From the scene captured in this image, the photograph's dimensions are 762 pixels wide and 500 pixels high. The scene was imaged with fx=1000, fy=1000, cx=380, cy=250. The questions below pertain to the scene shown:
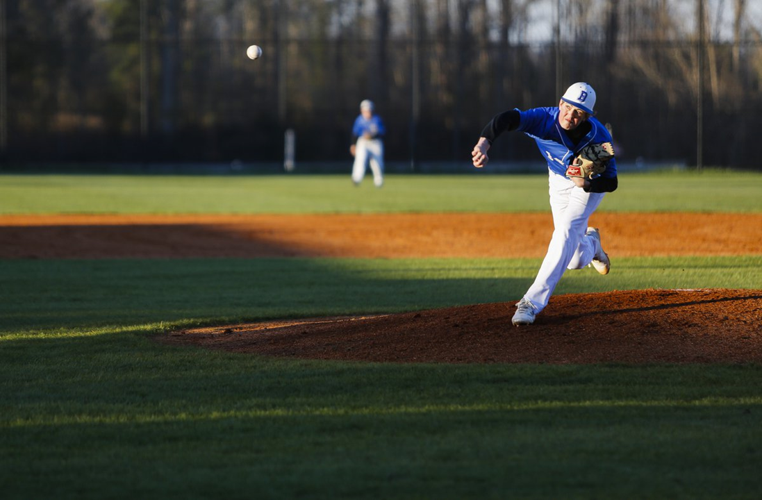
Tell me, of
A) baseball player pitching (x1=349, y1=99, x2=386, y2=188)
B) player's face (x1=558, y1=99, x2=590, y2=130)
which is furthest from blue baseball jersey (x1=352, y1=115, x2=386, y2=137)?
player's face (x1=558, y1=99, x2=590, y2=130)

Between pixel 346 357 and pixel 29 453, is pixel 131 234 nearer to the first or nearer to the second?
pixel 346 357

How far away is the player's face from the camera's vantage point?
248 inches

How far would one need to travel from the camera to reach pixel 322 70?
52.0 metres

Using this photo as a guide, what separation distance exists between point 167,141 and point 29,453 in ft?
120

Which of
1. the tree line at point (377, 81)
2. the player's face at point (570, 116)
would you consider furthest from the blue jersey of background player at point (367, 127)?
the player's face at point (570, 116)

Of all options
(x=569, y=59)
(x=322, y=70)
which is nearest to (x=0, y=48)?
(x=322, y=70)

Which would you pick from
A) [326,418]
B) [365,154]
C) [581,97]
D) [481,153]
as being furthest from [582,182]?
[365,154]

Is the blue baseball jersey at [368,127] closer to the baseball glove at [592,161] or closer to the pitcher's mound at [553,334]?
the pitcher's mound at [553,334]

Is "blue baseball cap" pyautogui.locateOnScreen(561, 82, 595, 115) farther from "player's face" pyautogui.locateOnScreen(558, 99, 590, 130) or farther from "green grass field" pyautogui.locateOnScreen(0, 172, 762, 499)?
"green grass field" pyautogui.locateOnScreen(0, 172, 762, 499)

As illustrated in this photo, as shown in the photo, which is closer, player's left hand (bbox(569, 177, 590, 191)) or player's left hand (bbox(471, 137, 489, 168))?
player's left hand (bbox(471, 137, 489, 168))

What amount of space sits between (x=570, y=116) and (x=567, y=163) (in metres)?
0.39

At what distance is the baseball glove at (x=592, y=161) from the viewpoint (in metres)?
6.33

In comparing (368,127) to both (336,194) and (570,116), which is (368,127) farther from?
(570,116)

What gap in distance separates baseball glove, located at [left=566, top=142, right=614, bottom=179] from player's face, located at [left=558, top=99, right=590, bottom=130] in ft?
0.60
